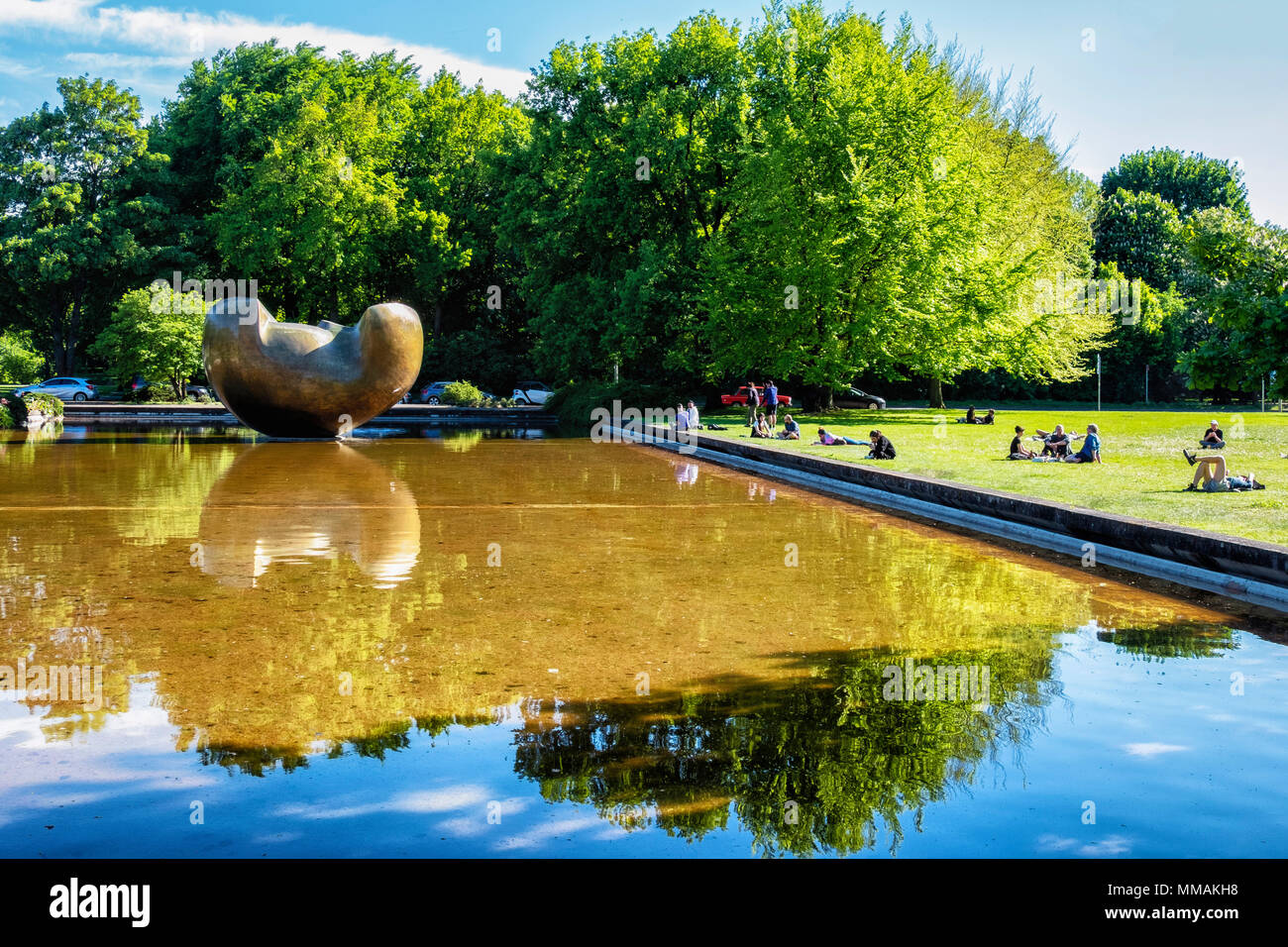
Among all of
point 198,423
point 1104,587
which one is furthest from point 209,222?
point 1104,587

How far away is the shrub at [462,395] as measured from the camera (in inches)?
1914

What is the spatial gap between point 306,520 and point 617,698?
8.38m

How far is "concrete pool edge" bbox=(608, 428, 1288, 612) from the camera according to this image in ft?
31.4

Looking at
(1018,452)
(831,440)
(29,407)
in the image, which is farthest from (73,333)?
(1018,452)

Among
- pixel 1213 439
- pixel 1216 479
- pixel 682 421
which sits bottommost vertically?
pixel 1216 479

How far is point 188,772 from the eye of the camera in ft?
17.0

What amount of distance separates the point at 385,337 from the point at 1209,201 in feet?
204

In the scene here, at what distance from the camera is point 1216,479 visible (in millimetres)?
15242

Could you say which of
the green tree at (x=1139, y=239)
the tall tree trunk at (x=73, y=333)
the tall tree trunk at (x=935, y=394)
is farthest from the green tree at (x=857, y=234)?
the tall tree trunk at (x=73, y=333)

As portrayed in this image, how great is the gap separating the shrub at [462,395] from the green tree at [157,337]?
33.8 ft

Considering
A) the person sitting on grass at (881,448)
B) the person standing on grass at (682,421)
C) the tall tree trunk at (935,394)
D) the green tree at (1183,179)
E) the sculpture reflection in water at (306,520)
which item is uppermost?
the green tree at (1183,179)

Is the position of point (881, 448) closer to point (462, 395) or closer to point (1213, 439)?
point (1213, 439)

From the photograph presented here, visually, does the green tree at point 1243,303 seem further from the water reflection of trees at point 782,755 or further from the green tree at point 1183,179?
the green tree at point 1183,179
